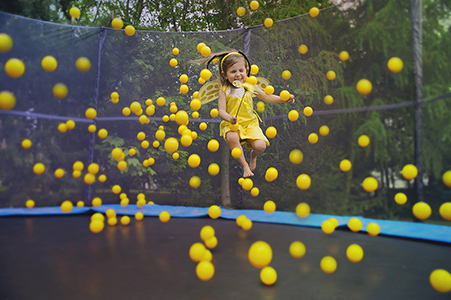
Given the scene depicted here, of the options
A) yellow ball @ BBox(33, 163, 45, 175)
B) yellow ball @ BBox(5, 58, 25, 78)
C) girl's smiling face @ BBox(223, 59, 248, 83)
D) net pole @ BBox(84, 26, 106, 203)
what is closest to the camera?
yellow ball @ BBox(5, 58, 25, 78)

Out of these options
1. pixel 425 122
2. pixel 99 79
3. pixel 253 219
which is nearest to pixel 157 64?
pixel 99 79

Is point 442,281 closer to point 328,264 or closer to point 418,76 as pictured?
point 328,264

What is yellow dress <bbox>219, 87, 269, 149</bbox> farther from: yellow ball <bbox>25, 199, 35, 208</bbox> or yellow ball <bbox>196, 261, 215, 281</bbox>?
yellow ball <bbox>25, 199, 35, 208</bbox>

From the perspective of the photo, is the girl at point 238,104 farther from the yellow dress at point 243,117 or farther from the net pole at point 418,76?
the net pole at point 418,76

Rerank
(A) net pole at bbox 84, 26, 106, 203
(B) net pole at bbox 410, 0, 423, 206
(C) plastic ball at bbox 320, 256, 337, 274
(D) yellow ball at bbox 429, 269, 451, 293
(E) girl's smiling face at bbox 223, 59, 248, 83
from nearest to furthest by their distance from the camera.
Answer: (D) yellow ball at bbox 429, 269, 451, 293 → (C) plastic ball at bbox 320, 256, 337, 274 → (E) girl's smiling face at bbox 223, 59, 248, 83 → (B) net pole at bbox 410, 0, 423, 206 → (A) net pole at bbox 84, 26, 106, 203

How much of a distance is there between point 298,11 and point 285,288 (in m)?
3.95

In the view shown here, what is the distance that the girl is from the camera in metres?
1.96

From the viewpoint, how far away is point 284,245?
8.25 feet

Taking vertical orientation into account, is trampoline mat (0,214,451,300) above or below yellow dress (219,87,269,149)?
below

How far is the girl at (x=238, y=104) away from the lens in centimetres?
196

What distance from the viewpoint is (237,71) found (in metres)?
1.95

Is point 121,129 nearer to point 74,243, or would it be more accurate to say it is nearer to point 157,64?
point 157,64

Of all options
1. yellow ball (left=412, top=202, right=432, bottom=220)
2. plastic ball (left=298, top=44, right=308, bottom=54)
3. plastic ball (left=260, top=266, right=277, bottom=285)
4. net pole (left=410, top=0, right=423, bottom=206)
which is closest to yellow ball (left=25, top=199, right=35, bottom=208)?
plastic ball (left=260, top=266, right=277, bottom=285)

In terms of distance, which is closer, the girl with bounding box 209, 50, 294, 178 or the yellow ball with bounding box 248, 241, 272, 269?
the yellow ball with bounding box 248, 241, 272, 269
